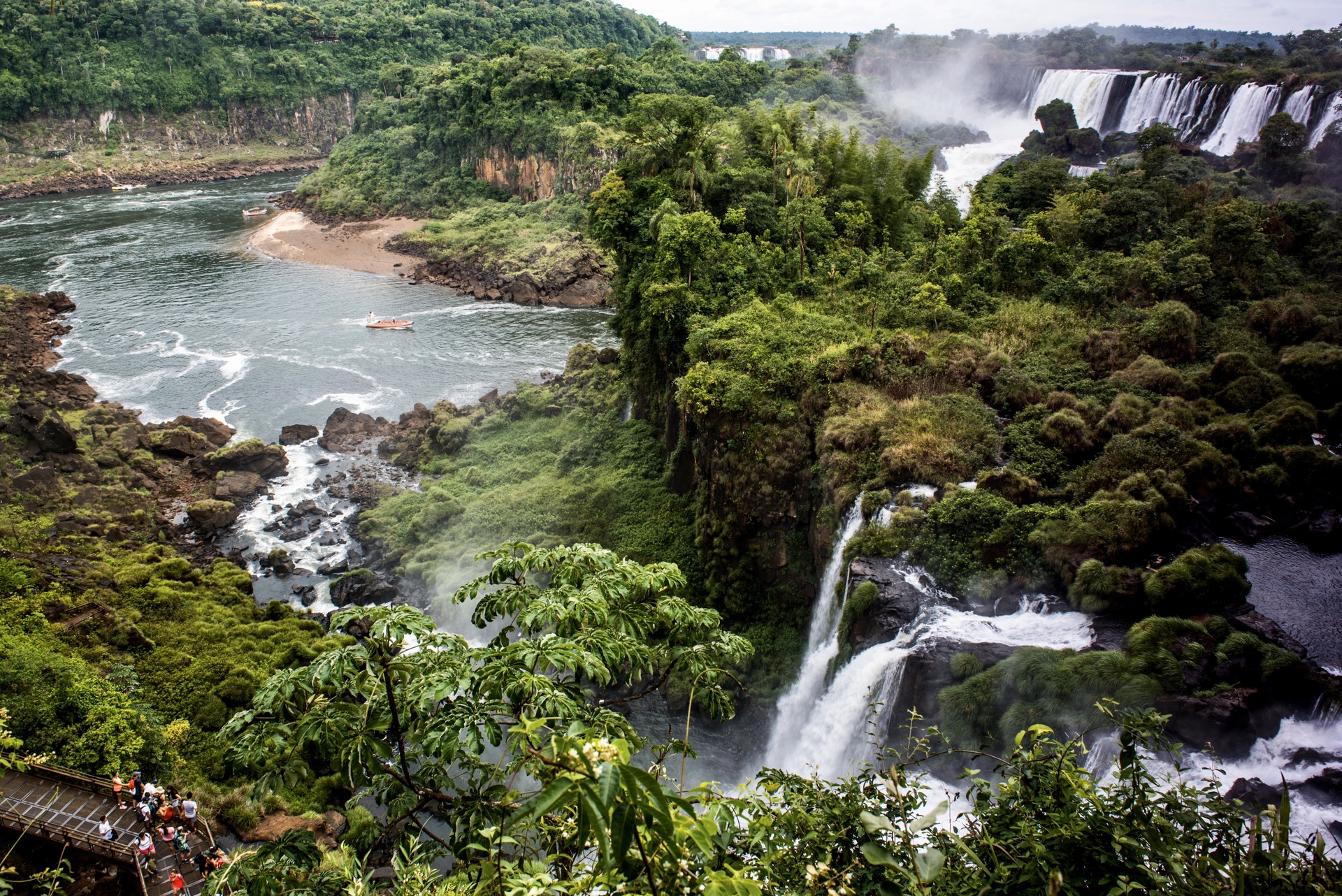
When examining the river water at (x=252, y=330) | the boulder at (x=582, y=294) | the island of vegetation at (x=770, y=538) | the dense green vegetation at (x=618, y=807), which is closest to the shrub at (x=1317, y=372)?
the island of vegetation at (x=770, y=538)

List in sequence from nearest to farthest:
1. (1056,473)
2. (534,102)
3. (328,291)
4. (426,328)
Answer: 1. (1056,473)
2. (426,328)
3. (328,291)
4. (534,102)

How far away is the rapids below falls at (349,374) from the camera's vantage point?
11.0 metres

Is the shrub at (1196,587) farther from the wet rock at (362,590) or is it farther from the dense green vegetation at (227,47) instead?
the dense green vegetation at (227,47)

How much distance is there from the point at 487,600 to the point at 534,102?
60.6m

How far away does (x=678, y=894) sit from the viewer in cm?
288

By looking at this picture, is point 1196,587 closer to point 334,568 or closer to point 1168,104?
point 334,568

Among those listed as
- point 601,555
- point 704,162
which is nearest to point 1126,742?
point 601,555

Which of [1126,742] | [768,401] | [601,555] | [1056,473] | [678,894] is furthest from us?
[768,401]

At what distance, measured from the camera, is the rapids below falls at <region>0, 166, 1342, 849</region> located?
434 inches

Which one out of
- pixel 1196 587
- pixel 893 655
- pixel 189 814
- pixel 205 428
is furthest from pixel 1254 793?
pixel 205 428

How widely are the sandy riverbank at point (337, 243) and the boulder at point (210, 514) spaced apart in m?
30.2

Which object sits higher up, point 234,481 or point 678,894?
point 678,894

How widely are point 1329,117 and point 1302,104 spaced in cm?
113

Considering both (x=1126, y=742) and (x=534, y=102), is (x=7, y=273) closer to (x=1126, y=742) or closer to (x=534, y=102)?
(x=534, y=102)
